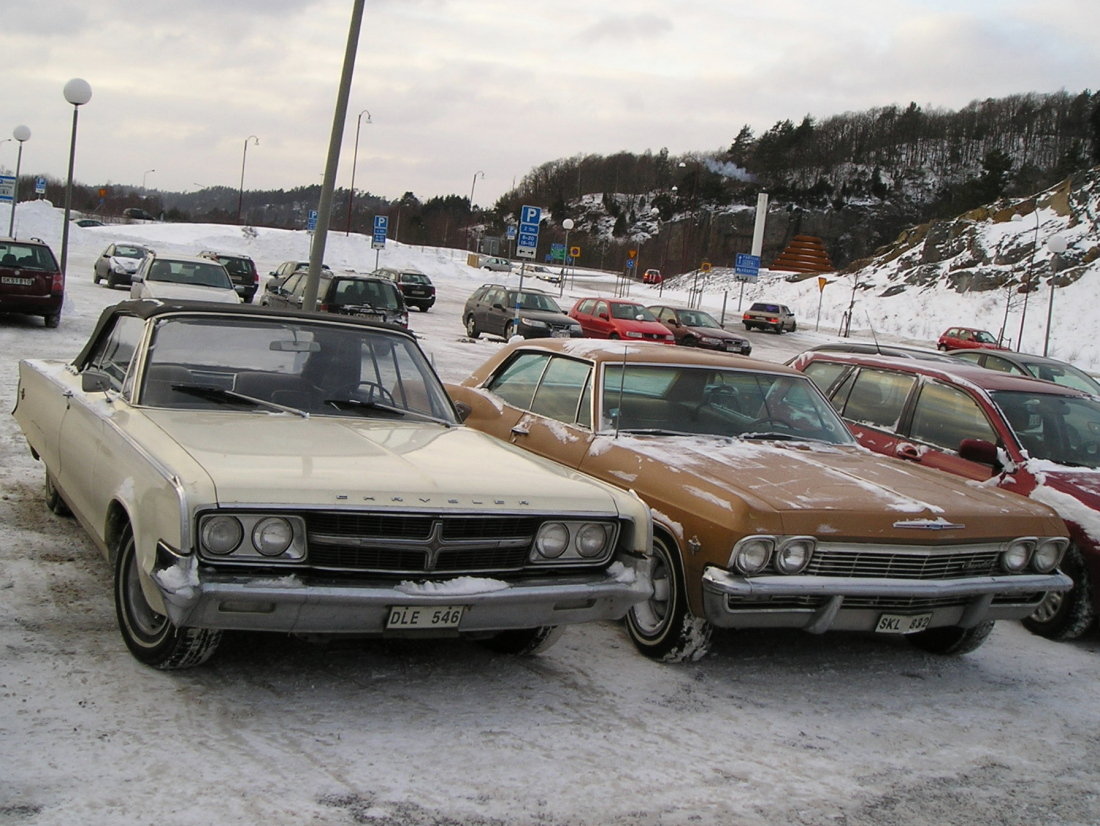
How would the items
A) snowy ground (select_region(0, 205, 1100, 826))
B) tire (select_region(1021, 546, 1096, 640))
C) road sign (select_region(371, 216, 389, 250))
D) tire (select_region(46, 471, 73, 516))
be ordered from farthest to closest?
road sign (select_region(371, 216, 389, 250))
tire (select_region(46, 471, 73, 516))
tire (select_region(1021, 546, 1096, 640))
snowy ground (select_region(0, 205, 1100, 826))

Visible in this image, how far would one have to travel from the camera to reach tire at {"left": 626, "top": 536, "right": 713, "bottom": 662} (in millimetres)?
5152

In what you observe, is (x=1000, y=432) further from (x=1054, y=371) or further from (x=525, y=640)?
(x=1054, y=371)

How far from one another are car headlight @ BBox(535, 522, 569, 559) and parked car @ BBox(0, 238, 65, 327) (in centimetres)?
1697

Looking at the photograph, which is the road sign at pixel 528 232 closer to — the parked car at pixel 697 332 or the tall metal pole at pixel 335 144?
the tall metal pole at pixel 335 144

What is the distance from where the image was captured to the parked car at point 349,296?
21938 mm

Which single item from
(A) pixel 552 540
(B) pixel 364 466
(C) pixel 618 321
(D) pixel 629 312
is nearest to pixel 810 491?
(A) pixel 552 540

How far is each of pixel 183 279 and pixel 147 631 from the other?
19.9m

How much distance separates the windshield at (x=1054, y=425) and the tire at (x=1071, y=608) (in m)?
0.90

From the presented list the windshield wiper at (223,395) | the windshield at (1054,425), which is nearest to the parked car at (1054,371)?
the windshield at (1054,425)

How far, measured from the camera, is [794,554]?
493 centimetres

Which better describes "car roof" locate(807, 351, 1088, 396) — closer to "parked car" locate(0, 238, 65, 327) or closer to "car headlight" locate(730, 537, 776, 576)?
"car headlight" locate(730, 537, 776, 576)

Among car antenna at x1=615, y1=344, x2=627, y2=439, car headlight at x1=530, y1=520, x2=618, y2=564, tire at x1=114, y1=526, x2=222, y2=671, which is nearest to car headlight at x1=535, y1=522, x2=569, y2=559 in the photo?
car headlight at x1=530, y1=520, x2=618, y2=564

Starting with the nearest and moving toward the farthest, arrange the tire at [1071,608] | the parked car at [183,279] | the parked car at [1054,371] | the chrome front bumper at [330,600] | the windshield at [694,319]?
the chrome front bumper at [330,600], the tire at [1071,608], the parked car at [1054,371], the parked car at [183,279], the windshield at [694,319]

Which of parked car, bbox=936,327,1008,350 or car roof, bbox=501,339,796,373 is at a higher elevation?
parked car, bbox=936,327,1008,350
